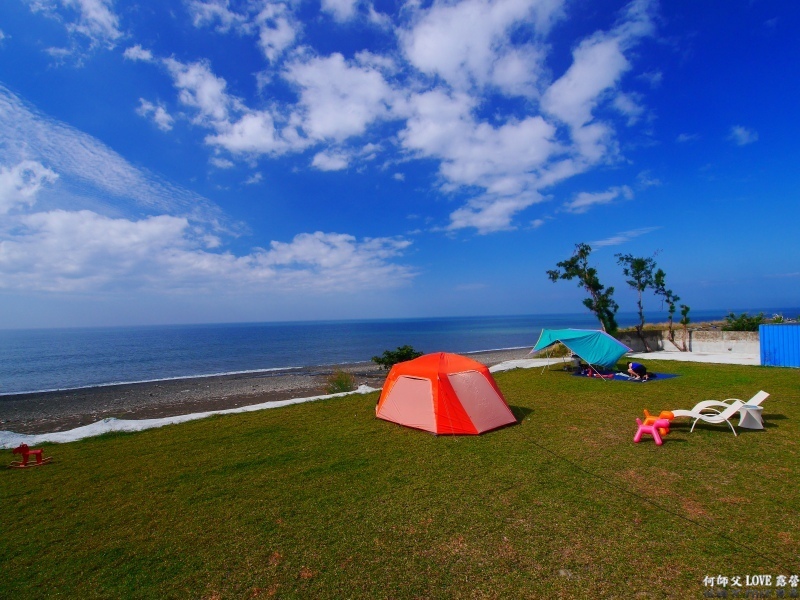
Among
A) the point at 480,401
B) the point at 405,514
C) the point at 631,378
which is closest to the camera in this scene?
the point at 405,514

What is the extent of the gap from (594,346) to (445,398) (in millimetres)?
9319

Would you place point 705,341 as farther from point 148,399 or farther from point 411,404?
point 148,399

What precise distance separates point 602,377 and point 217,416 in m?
12.9

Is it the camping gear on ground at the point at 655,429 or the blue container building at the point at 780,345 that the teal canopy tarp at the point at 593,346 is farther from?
the camping gear on ground at the point at 655,429

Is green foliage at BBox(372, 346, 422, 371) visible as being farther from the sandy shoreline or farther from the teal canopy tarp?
the teal canopy tarp

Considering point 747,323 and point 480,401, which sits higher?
point 747,323

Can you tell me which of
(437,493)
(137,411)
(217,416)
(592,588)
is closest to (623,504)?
(592,588)

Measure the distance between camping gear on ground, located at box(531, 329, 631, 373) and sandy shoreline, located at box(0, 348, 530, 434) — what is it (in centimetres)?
980

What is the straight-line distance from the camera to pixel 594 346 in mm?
15172

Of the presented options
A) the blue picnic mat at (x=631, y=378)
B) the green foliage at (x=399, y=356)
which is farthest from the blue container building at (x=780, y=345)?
the green foliage at (x=399, y=356)

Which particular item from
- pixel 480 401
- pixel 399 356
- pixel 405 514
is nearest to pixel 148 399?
pixel 399 356

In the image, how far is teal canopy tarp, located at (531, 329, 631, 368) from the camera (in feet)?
48.8

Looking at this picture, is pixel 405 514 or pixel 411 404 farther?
pixel 411 404

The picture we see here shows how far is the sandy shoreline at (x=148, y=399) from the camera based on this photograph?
1546 centimetres
